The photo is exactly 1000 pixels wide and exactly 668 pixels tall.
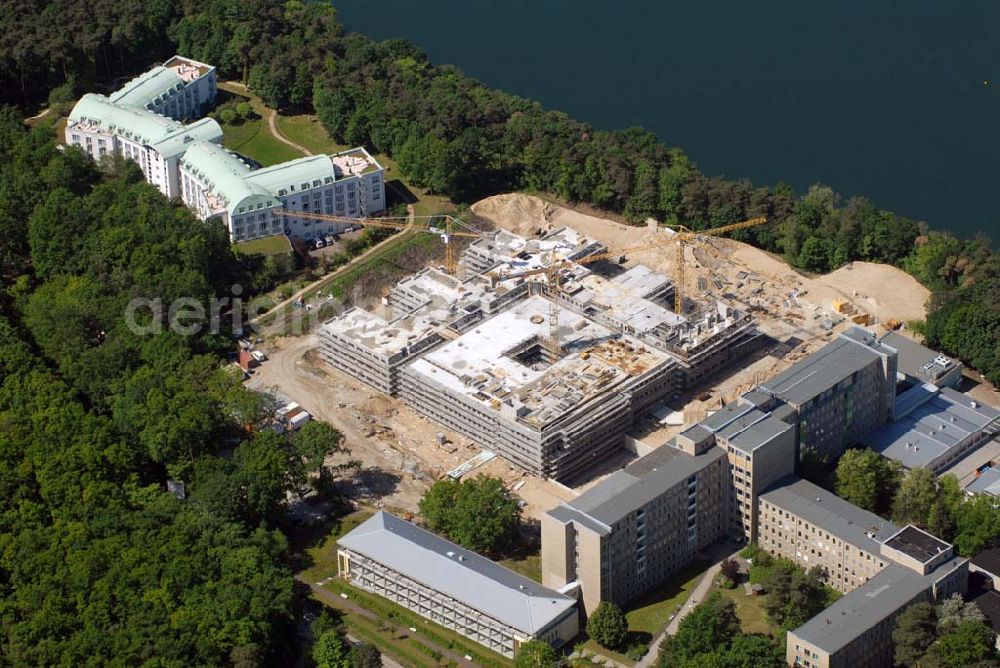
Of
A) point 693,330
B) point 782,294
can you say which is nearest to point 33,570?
point 693,330

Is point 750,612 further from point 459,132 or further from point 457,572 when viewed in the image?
point 459,132

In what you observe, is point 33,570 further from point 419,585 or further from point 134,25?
point 134,25

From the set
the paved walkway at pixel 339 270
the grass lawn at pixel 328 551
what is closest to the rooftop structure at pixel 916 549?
the grass lawn at pixel 328 551

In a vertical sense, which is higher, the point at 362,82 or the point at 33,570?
the point at 362,82

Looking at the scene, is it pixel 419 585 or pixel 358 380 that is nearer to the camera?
pixel 419 585

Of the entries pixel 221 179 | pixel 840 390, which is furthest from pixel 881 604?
pixel 221 179

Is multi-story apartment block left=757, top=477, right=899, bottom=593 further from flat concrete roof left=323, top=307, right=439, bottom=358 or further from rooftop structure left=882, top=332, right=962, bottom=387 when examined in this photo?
flat concrete roof left=323, top=307, right=439, bottom=358
